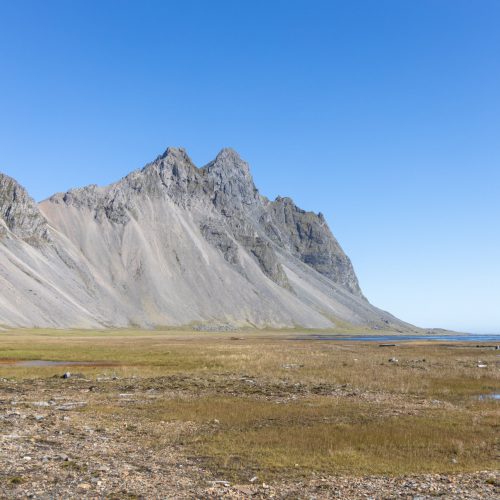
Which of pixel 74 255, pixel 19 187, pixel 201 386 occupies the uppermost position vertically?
pixel 19 187

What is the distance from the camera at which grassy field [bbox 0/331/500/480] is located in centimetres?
1903

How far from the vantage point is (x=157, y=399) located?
106ft

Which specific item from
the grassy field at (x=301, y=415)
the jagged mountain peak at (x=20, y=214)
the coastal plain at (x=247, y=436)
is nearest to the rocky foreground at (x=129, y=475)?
the coastal plain at (x=247, y=436)

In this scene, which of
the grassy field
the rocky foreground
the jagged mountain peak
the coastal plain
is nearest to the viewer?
the rocky foreground

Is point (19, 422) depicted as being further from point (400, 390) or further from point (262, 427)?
point (400, 390)

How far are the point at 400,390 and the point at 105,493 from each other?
1020 inches

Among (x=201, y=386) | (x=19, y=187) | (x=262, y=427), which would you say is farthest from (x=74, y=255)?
(x=262, y=427)

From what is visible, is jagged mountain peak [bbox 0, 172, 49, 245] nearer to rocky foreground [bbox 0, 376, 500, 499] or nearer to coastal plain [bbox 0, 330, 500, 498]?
coastal plain [bbox 0, 330, 500, 498]

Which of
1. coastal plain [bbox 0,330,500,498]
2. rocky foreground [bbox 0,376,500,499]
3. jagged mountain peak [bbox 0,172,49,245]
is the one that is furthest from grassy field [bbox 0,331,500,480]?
jagged mountain peak [bbox 0,172,49,245]

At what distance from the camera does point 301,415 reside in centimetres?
2716

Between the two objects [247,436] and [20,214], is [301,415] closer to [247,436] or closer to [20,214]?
[247,436]

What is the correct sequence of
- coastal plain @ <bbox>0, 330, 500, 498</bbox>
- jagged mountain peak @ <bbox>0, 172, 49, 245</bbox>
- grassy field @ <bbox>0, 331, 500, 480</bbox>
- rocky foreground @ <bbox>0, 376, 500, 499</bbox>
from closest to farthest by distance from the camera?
rocky foreground @ <bbox>0, 376, 500, 499</bbox>, coastal plain @ <bbox>0, 330, 500, 498</bbox>, grassy field @ <bbox>0, 331, 500, 480</bbox>, jagged mountain peak @ <bbox>0, 172, 49, 245</bbox>

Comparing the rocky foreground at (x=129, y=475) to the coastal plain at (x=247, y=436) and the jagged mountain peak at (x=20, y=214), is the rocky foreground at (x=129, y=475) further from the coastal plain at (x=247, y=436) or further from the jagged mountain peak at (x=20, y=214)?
the jagged mountain peak at (x=20, y=214)

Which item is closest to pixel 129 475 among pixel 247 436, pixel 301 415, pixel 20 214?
pixel 247 436
